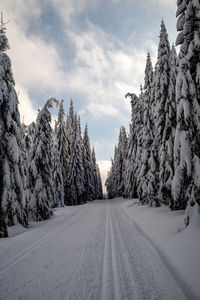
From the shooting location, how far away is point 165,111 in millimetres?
15625

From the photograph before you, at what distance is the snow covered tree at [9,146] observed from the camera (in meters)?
10.6

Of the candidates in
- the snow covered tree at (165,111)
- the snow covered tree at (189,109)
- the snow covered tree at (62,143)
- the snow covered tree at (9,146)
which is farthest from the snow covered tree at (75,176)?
the snow covered tree at (189,109)

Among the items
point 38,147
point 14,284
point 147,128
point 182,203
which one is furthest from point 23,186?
point 147,128

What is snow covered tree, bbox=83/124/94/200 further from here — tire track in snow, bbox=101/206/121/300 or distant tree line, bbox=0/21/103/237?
tire track in snow, bbox=101/206/121/300

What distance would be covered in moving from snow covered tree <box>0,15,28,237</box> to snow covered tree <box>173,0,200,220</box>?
8.81 meters

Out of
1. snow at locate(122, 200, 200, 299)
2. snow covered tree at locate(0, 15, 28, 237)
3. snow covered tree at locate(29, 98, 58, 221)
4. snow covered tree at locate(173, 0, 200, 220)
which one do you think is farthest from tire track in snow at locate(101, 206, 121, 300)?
snow covered tree at locate(29, 98, 58, 221)

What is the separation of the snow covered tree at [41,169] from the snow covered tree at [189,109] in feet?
37.4

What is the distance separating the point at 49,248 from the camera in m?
7.03

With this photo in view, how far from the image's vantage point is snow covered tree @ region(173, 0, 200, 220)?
830 centimetres

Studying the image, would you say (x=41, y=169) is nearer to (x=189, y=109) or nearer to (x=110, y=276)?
(x=189, y=109)

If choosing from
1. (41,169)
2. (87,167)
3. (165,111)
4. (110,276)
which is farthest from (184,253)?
(87,167)

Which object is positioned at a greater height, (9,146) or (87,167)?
(87,167)

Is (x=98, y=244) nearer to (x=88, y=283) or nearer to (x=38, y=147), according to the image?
(x=88, y=283)

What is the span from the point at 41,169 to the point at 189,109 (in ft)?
43.5
